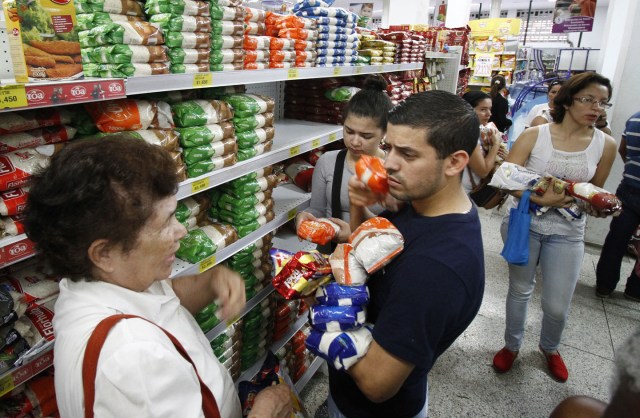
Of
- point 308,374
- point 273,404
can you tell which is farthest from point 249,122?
point 308,374

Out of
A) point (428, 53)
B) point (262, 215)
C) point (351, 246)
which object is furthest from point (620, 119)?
point (351, 246)

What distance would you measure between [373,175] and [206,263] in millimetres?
942

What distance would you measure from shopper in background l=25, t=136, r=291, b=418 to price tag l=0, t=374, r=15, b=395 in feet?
1.19

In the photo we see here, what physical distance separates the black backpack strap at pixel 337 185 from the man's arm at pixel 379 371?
1270 mm

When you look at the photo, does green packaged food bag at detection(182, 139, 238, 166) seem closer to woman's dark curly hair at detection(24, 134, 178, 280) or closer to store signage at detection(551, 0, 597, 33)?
woman's dark curly hair at detection(24, 134, 178, 280)

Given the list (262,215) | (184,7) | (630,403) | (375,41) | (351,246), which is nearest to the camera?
(630,403)

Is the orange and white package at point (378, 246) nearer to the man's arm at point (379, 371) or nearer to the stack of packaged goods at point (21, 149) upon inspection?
the man's arm at point (379, 371)

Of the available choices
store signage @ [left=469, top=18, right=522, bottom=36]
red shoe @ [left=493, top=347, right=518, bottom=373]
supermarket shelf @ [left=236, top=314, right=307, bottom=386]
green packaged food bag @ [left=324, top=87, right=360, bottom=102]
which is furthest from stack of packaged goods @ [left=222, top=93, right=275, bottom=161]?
store signage @ [left=469, top=18, right=522, bottom=36]

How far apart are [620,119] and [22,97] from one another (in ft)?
19.0

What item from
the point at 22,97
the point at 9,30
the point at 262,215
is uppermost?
the point at 9,30

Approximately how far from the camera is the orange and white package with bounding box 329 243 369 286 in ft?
4.17

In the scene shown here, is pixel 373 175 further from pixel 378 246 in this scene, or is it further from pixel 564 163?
pixel 564 163

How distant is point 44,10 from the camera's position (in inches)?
46.2

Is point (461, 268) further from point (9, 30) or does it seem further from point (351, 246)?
point (9, 30)
